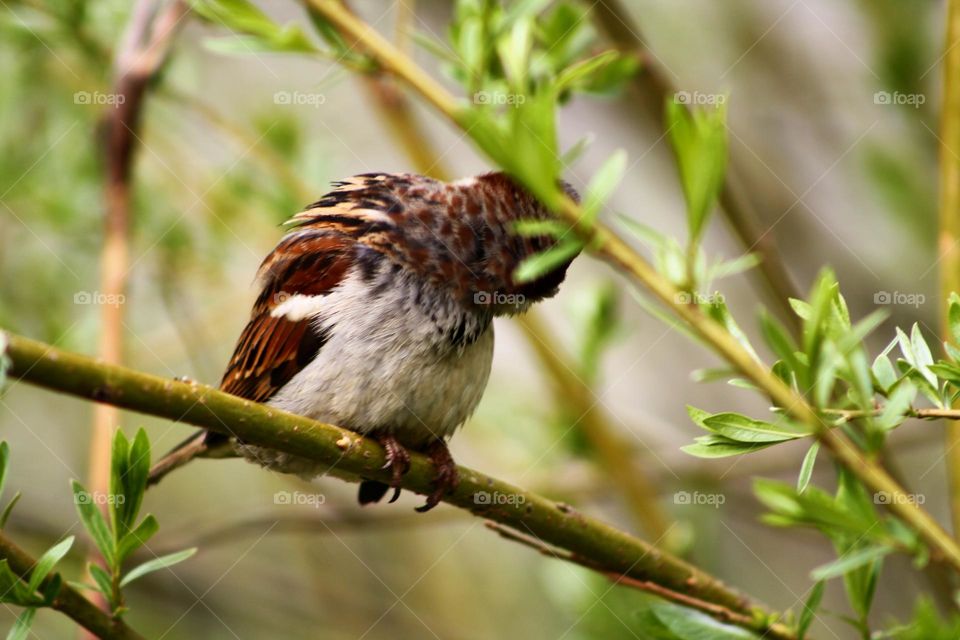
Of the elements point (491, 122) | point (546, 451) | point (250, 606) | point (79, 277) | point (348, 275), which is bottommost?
point (250, 606)

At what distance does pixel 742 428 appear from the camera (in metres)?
1.46

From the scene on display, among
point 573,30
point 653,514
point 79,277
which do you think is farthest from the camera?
point 79,277

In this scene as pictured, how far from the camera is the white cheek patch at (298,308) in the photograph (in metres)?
2.42

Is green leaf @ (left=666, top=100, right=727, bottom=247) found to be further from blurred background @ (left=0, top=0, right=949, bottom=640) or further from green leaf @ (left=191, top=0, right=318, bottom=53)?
blurred background @ (left=0, top=0, right=949, bottom=640)

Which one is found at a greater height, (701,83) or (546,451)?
(701,83)

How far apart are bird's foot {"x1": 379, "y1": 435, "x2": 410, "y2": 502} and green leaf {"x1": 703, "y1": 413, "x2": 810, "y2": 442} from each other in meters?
0.80

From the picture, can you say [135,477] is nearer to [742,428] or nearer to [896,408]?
[742,428]

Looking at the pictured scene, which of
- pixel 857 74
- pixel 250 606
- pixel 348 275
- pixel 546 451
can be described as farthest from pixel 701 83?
pixel 250 606

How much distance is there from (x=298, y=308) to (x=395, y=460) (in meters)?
0.53

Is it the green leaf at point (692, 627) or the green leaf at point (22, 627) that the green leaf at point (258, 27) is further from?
the green leaf at point (692, 627)

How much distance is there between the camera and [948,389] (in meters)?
1.51

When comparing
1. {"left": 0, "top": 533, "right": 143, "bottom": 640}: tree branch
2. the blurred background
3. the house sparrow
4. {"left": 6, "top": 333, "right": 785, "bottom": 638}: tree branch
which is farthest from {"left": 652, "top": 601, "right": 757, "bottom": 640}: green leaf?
the blurred background

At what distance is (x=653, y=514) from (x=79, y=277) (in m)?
2.24

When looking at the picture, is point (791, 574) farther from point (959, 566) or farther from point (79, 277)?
point (79, 277)
